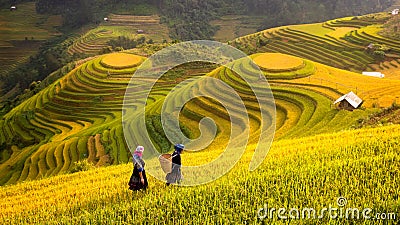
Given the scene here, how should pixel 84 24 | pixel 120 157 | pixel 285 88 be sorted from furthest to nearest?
pixel 84 24, pixel 285 88, pixel 120 157

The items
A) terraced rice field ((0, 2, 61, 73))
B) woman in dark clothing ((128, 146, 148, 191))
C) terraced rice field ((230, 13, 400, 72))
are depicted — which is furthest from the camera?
terraced rice field ((0, 2, 61, 73))

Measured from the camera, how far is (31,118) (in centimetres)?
3878

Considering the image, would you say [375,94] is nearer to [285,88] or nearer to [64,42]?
[285,88]

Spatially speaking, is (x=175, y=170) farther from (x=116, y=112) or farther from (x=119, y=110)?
(x=119, y=110)

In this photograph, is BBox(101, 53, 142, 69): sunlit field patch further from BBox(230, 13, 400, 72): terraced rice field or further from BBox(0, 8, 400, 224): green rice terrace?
BBox(230, 13, 400, 72): terraced rice field

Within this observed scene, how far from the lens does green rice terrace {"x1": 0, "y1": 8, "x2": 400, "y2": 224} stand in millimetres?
5840

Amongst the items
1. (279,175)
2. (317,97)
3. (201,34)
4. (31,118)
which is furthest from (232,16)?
(279,175)

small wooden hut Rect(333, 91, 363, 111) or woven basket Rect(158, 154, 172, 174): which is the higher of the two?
woven basket Rect(158, 154, 172, 174)

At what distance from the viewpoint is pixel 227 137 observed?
74.8 feet

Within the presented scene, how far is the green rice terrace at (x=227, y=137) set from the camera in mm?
5840

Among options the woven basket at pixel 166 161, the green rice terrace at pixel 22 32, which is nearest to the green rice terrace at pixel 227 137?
the woven basket at pixel 166 161

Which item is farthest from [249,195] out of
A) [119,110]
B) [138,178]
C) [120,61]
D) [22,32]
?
[22,32]

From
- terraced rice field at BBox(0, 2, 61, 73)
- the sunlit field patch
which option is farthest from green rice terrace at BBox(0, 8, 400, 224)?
terraced rice field at BBox(0, 2, 61, 73)

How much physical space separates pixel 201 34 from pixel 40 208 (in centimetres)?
8644
